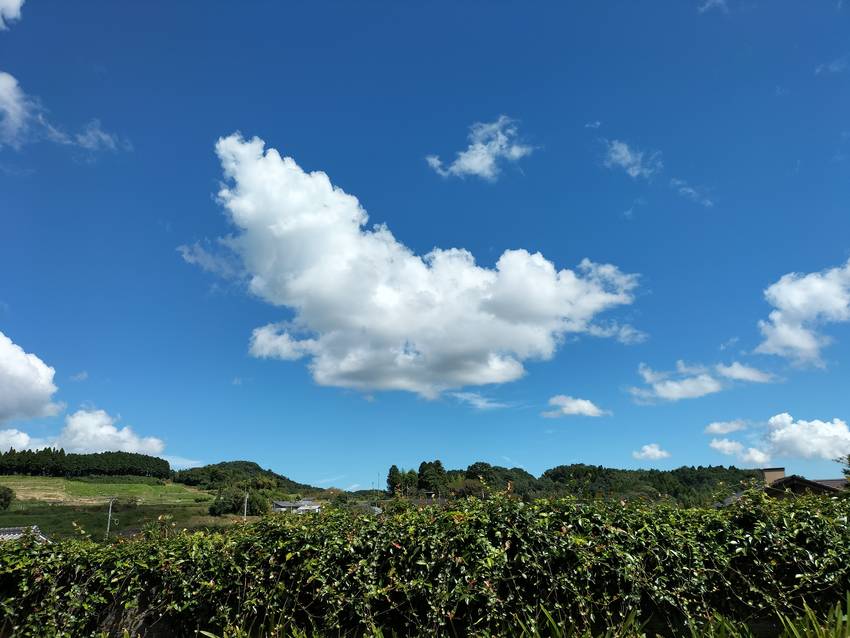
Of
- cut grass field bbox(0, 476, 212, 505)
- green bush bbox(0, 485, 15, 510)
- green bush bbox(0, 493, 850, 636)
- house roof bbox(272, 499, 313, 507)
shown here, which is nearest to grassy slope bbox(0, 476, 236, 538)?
cut grass field bbox(0, 476, 212, 505)

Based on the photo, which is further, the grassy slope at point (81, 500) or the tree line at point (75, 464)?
the tree line at point (75, 464)

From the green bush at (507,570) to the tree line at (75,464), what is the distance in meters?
149

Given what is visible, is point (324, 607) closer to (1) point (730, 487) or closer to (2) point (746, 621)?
(2) point (746, 621)

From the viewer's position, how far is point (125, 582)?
4926 millimetres

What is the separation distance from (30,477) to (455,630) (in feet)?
510

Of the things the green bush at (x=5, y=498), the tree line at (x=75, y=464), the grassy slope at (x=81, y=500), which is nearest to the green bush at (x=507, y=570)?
the grassy slope at (x=81, y=500)

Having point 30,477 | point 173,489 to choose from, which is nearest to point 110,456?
point 30,477

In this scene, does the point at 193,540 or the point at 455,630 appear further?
the point at 193,540

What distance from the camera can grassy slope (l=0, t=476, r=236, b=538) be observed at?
73.5 m

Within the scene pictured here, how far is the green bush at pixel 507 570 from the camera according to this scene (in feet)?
13.0

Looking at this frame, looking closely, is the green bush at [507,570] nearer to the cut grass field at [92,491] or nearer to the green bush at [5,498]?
the cut grass field at [92,491]

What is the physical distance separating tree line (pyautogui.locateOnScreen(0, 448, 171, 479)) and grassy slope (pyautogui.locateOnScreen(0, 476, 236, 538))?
4102 mm

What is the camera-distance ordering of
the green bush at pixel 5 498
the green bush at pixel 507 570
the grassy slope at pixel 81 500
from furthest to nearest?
1. the green bush at pixel 5 498
2. the grassy slope at pixel 81 500
3. the green bush at pixel 507 570

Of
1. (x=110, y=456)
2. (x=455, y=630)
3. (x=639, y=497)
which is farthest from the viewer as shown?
(x=110, y=456)
